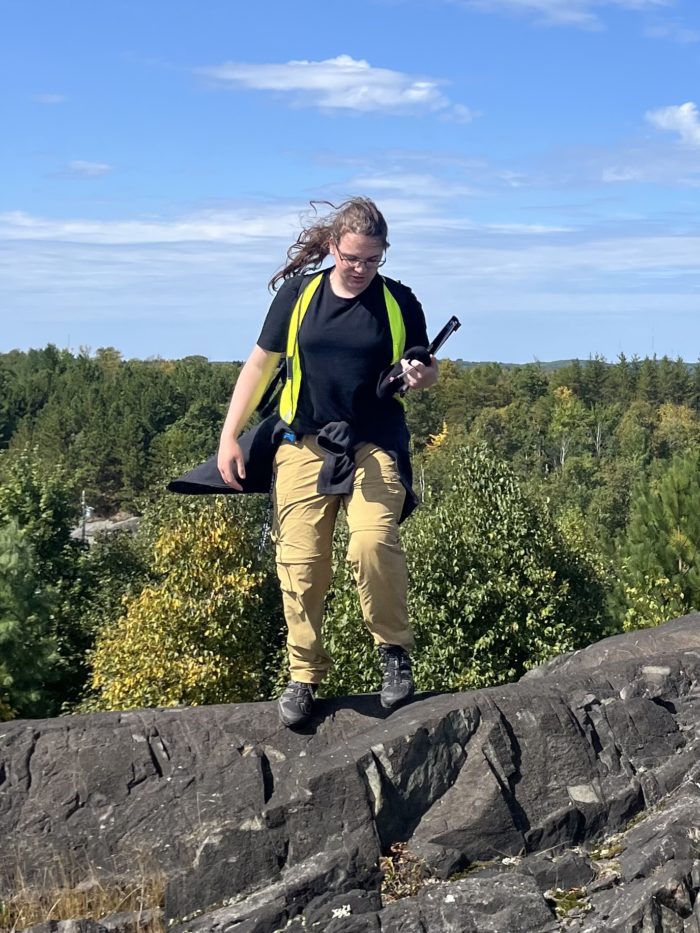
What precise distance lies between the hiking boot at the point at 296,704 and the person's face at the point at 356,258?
8.72 feet

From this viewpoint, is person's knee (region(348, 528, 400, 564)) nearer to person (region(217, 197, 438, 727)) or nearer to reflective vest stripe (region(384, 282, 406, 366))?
person (region(217, 197, 438, 727))

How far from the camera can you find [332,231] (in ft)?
24.1

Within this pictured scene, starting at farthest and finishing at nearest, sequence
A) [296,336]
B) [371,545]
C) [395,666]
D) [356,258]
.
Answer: [395,666] → [296,336] → [371,545] → [356,258]

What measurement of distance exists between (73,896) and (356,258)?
4.23 metres

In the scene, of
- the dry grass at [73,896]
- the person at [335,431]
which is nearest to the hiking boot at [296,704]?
the person at [335,431]

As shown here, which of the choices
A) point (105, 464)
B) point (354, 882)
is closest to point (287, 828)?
point (354, 882)

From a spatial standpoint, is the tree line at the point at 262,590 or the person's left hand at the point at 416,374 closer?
the person's left hand at the point at 416,374

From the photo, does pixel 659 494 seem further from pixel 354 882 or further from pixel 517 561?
pixel 354 882

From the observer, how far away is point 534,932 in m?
6.23

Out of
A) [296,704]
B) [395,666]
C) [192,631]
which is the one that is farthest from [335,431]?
[192,631]

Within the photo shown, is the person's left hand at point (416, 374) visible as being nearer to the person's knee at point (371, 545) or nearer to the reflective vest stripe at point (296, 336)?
the reflective vest stripe at point (296, 336)

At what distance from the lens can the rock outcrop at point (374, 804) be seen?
6.56 m

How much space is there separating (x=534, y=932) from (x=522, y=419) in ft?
473

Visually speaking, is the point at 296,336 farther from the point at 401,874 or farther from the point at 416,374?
the point at 401,874
